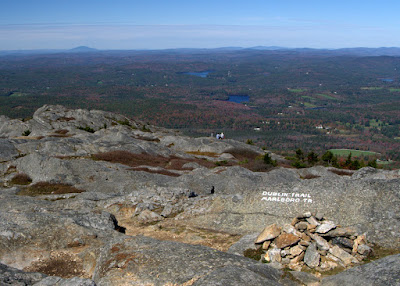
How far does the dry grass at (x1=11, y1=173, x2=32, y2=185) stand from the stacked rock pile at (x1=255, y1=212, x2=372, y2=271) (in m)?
41.6

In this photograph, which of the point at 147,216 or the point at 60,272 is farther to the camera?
the point at 147,216

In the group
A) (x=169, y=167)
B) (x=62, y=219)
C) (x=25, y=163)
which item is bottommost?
(x=169, y=167)

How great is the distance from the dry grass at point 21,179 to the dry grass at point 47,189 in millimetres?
4113

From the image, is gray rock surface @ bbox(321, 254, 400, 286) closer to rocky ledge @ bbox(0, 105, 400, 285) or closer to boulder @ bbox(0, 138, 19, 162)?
rocky ledge @ bbox(0, 105, 400, 285)

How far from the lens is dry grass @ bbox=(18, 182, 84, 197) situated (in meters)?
44.1

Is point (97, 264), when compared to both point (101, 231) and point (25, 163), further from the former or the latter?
point (25, 163)

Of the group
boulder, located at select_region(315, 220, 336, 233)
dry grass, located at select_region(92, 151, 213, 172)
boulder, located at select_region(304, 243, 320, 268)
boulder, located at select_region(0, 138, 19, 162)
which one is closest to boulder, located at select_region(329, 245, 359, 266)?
boulder, located at select_region(304, 243, 320, 268)

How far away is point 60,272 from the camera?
62.8ft

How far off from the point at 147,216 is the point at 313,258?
15326 mm

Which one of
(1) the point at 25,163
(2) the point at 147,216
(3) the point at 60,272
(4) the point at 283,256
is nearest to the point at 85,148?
(1) the point at 25,163

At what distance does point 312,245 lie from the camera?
18.7 meters

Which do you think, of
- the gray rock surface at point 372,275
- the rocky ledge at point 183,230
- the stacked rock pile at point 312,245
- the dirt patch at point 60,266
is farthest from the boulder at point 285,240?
the dirt patch at point 60,266

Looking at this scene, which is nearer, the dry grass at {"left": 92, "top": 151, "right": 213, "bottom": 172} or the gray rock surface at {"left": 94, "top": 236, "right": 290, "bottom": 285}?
the gray rock surface at {"left": 94, "top": 236, "right": 290, "bottom": 285}

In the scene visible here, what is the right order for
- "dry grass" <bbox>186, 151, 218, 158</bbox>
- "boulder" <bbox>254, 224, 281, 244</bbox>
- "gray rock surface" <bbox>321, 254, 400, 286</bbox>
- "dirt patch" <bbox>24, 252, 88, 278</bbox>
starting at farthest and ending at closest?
"dry grass" <bbox>186, 151, 218, 158</bbox>
"boulder" <bbox>254, 224, 281, 244</bbox>
"dirt patch" <bbox>24, 252, 88, 278</bbox>
"gray rock surface" <bbox>321, 254, 400, 286</bbox>
